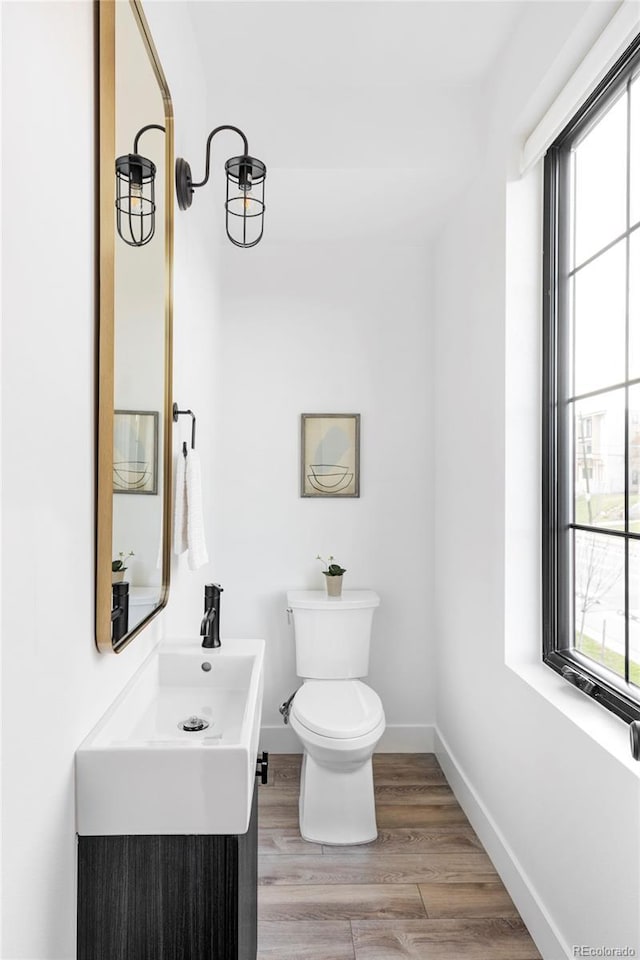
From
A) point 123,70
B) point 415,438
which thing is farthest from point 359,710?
point 123,70

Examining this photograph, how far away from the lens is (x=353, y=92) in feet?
7.95

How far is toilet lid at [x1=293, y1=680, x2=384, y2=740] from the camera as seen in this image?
2.33 m

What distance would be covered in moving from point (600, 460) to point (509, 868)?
129 centimetres

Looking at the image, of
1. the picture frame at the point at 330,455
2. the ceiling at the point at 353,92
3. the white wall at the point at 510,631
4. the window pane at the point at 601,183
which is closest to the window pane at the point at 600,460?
the white wall at the point at 510,631

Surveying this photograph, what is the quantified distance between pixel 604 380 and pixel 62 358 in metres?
1.37

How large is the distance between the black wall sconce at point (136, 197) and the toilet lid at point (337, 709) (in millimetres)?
1679

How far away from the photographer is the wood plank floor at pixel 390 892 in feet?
6.05

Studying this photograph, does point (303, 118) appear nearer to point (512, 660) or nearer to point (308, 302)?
point (308, 302)

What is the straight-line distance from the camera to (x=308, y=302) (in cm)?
321

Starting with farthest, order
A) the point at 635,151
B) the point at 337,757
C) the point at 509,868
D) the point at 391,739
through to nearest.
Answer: the point at 391,739 < the point at 337,757 < the point at 509,868 < the point at 635,151

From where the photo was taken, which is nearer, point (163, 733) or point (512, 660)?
point (163, 733)

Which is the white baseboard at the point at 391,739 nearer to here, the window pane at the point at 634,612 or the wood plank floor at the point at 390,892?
the wood plank floor at the point at 390,892

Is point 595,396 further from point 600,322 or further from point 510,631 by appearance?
point 510,631

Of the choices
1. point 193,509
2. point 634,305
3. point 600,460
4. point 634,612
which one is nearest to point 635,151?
point 634,305
